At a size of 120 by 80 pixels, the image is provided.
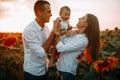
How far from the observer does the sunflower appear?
18.4 ft

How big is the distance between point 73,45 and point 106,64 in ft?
2.80

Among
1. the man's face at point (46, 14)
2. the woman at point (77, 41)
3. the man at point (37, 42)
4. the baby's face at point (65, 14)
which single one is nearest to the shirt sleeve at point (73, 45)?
the woman at point (77, 41)

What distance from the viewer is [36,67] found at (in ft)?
16.4

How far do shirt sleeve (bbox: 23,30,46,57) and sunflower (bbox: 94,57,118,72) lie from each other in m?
0.98

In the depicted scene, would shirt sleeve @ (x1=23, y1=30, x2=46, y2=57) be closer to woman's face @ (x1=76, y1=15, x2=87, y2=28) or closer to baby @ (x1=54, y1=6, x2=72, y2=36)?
baby @ (x1=54, y1=6, x2=72, y2=36)

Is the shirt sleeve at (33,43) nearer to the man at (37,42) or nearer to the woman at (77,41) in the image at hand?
the man at (37,42)

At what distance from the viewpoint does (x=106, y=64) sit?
18.4 feet

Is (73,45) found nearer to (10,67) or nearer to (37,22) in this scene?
(37,22)

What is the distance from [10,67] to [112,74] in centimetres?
184

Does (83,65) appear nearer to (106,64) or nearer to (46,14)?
(106,64)

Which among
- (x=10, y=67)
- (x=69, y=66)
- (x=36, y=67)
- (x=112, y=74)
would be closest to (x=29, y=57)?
(x=36, y=67)

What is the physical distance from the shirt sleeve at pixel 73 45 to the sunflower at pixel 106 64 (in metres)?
0.65

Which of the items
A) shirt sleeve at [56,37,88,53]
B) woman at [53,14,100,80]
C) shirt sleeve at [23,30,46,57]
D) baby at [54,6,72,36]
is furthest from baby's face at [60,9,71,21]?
shirt sleeve at [23,30,46,57]

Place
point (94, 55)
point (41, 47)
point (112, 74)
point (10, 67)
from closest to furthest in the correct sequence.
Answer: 1. point (41, 47)
2. point (94, 55)
3. point (112, 74)
4. point (10, 67)
